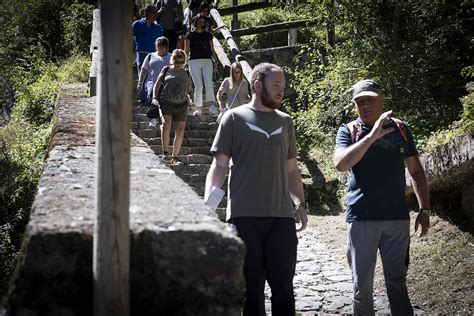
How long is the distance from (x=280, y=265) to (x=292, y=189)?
0.59 metres

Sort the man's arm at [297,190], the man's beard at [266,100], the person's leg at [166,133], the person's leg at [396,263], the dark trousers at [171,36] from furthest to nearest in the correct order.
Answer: the dark trousers at [171,36]
the person's leg at [166,133]
the person's leg at [396,263]
the man's arm at [297,190]
the man's beard at [266,100]

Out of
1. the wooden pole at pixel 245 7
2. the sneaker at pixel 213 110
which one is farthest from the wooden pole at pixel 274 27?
the sneaker at pixel 213 110

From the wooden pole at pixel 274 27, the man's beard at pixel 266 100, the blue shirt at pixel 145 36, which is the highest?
the wooden pole at pixel 274 27

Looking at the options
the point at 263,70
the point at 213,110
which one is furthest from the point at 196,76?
the point at 263,70

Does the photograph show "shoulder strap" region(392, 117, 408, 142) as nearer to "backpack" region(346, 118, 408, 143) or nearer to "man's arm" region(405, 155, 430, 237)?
"backpack" region(346, 118, 408, 143)

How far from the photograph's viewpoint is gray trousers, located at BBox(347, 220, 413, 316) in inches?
211

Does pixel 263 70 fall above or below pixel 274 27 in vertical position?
below

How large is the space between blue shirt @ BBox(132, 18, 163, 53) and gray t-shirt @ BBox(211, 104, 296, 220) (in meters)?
8.98

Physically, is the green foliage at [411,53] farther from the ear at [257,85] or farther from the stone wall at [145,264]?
the stone wall at [145,264]

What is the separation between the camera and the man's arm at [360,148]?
5.27 meters

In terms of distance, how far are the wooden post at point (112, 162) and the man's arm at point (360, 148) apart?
99.1 inches

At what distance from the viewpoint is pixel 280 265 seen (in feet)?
16.2

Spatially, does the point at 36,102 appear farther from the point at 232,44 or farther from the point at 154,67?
the point at 154,67

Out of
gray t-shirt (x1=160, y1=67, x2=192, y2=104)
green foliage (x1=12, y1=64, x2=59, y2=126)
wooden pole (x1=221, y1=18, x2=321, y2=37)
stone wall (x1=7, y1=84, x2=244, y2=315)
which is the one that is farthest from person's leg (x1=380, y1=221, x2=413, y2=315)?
green foliage (x1=12, y1=64, x2=59, y2=126)
